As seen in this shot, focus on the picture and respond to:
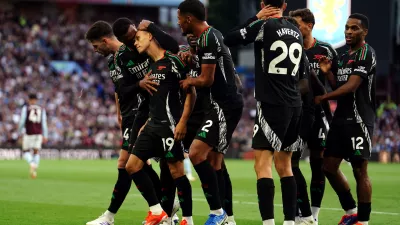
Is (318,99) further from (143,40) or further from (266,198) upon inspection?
(143,40)

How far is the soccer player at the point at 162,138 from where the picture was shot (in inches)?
336

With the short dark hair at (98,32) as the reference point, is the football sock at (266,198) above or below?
below

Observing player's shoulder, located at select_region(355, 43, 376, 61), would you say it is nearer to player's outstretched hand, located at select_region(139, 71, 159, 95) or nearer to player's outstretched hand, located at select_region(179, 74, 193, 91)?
player's outstretched hand, located at select_region(179, 74, 193, 91)

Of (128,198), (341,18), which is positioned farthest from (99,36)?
(341,18)

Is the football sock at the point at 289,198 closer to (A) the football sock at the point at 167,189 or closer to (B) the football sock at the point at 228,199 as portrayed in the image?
(B) the football sock at the point at 228,199

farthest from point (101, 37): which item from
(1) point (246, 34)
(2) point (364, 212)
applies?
(2) point (364, 212)

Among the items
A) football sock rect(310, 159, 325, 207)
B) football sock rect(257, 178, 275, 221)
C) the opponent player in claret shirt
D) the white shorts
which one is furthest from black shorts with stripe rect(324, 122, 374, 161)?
the white shorts

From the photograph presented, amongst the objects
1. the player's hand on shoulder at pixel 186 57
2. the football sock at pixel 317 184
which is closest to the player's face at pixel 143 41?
the player's hand on shoulder at pixel 186 57

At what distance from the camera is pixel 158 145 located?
8.55m

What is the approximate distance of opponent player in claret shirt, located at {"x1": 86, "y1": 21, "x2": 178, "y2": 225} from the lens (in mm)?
9125

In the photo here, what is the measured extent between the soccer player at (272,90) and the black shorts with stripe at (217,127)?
34.2 inches

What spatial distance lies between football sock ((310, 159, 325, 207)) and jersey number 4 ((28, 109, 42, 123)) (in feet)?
45.9

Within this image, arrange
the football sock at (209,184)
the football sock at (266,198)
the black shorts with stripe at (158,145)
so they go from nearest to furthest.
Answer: the football sock at (266,198) < the football sock at (209,184) < the black shorts with stripe at (158,145)

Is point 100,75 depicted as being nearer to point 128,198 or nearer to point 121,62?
point 128,198
